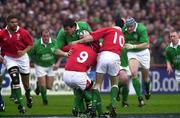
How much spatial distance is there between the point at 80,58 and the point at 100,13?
16.1 m

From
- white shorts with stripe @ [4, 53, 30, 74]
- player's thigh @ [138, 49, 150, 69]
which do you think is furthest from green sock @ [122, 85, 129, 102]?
white shorts with stripe @ [4, 53, 30, 74]

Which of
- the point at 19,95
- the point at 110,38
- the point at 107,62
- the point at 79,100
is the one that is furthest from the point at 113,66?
the point at 19,95

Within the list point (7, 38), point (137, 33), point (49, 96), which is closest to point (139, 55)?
point (137, 33)

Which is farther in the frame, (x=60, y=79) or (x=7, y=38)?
(x=60, y=79)

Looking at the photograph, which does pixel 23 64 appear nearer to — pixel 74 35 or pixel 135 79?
pixel 74 35

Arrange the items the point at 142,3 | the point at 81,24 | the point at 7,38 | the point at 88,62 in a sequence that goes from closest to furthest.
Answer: the point at 88,62 → the point at 81,24 → the point at 7,38 → the point at 142,3

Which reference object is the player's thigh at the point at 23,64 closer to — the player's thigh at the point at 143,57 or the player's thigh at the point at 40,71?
the player's thigh at the point at 40,71

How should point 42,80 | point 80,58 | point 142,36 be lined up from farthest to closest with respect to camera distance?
1. point 42,80
2. point 142,36
3. point 80,58

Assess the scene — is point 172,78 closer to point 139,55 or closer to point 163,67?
point 163,67

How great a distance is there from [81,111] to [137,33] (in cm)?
499

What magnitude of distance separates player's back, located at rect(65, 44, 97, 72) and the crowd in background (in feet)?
44.5

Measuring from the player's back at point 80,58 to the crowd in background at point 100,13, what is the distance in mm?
13556

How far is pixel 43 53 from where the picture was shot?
23.1 meters

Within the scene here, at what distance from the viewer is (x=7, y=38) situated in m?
19.3
